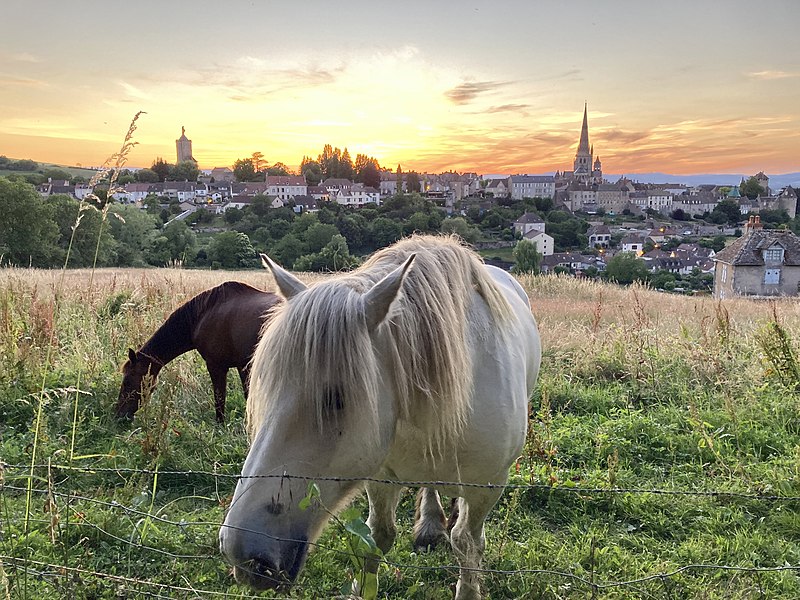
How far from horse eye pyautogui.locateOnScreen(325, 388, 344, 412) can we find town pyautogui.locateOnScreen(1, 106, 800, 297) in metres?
5.52

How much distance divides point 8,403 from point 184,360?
68.1 inches

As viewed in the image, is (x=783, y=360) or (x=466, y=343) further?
(x=783, y=360)

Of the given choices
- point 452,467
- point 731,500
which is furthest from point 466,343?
point 731,500

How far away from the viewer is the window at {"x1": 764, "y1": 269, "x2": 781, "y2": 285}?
27.6 m

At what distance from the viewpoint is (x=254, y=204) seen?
50.8 metres

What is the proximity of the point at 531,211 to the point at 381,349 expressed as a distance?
69156mm

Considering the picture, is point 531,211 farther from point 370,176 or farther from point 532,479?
point 532,479

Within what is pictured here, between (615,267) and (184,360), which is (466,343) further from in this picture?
(615,267)

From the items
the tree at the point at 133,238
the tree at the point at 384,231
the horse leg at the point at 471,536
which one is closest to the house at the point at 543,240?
the tree at the point at 384,231

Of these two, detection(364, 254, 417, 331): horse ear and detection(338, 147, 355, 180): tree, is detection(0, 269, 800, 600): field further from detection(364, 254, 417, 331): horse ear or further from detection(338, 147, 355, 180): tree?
detection(338, 147, 355, 180): tree

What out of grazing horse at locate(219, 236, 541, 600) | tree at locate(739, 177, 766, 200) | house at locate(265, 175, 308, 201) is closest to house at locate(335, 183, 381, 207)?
house at locate(265, 175, 308, 201)

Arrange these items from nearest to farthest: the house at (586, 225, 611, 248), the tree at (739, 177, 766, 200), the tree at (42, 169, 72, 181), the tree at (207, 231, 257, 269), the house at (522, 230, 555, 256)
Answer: the tree at (207, 231, 257, 269) → the tree at (42, 169, 72, 181) → the house at (522, 230, 555, 256) → the house at (586, 225, 611, 248) → the tree at (739, 177, 766, 200)

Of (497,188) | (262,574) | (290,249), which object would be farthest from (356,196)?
(262,574)

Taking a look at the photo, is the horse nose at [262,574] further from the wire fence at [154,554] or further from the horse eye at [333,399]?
the wire fence at [154,554]
